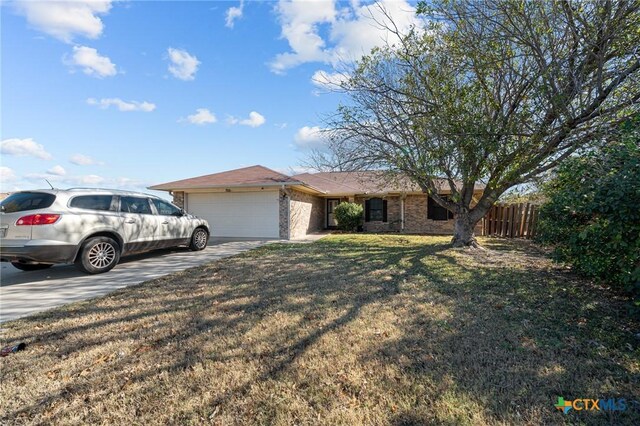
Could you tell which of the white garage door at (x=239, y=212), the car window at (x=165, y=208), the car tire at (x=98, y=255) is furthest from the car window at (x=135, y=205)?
the white garage door at (x=239, y=212)

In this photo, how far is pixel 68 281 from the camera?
19.5 ft

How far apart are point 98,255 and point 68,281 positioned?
733 mm

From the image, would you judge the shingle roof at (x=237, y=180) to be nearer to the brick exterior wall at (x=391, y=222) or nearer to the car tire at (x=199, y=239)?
the car tire at (x=199, y=239)

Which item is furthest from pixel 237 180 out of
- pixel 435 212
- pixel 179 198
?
pixel 435 212

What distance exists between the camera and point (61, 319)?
155 inches

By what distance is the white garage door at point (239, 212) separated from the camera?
13164 mm

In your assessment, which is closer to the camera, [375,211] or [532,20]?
[532,20]

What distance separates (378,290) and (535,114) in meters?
5.59

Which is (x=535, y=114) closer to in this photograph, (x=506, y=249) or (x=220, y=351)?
(x=506, y=249)

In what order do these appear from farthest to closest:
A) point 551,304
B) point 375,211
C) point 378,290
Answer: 1. point 375,211
2. point 378,290
3. point 551,304

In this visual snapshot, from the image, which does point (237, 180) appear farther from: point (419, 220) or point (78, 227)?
point (419, 220)

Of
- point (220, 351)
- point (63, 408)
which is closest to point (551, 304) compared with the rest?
point (220, 351)

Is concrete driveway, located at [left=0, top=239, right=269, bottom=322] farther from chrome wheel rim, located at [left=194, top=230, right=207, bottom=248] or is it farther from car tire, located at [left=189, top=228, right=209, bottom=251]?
chrome wheel rim, located at [left=194, top=230, right=207, bottom=248]

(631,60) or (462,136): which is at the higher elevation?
(631,60)
